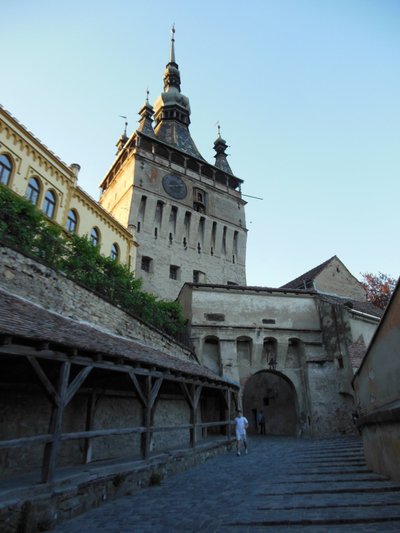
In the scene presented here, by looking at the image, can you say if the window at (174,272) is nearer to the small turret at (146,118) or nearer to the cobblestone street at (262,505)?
the small turret at (146,118)

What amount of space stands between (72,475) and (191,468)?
459 cm

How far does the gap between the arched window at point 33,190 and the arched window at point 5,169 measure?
1.03 metres

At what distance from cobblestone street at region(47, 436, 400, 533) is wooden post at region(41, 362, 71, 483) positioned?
0.76 m

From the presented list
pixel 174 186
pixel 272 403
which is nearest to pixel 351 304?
pixel 272 403

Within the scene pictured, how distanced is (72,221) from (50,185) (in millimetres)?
2355

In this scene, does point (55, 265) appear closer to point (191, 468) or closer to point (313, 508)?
point (191, 468)

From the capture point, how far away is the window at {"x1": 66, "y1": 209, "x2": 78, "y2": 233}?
63.0ft

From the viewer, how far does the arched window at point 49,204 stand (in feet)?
57.9

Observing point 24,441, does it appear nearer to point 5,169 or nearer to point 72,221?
point 5,169

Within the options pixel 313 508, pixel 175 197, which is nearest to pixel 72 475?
pixel 313 508

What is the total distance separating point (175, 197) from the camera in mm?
31766

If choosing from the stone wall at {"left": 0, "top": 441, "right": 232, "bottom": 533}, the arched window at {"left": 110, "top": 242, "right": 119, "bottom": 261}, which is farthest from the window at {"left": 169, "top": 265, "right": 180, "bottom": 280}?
the stone wall at {"left": 0, "top": 441, "right": 232, "bottom": 533}

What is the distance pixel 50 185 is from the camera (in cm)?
1795

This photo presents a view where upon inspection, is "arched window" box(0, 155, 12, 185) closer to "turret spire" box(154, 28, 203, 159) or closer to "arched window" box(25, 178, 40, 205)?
"arched window" box(25, 178, 40, 205)
